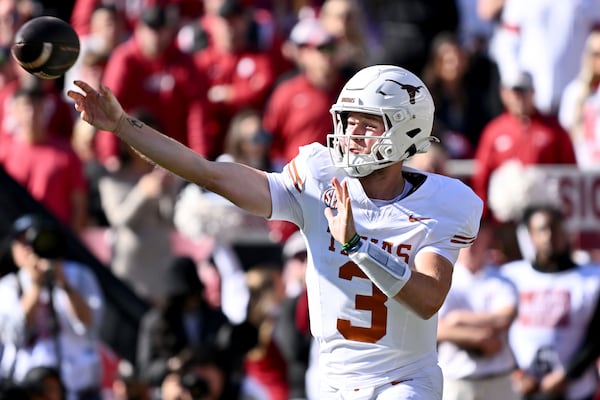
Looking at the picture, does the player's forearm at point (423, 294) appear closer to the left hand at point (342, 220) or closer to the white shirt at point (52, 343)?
the left hand at point (342, 220)

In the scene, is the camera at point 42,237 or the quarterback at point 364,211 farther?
the camera at point 42,237

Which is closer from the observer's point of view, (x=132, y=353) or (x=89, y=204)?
(x=132, y=353)

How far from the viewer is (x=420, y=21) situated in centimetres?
1245

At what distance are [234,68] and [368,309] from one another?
5665mm

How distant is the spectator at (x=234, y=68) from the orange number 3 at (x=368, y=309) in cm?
526

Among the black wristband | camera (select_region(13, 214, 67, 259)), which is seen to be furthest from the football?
camera (select_region(13, 214, 67, 259))

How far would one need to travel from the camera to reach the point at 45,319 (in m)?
8.95

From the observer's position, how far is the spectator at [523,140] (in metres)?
10.6

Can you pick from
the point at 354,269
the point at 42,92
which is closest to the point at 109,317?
the point at 42,92

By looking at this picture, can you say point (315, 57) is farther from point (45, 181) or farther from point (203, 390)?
point (203, 390)

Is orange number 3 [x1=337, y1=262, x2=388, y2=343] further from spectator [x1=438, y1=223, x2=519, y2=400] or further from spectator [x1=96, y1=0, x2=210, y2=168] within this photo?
spectator [x1=96, y1=0, x2=210, y2=168]

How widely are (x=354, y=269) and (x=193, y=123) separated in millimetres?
5188

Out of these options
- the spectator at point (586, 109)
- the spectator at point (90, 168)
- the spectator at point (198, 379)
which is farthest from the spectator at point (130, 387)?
the spectator at point (586, 109)

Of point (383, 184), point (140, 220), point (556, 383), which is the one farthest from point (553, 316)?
point (383, 184)
